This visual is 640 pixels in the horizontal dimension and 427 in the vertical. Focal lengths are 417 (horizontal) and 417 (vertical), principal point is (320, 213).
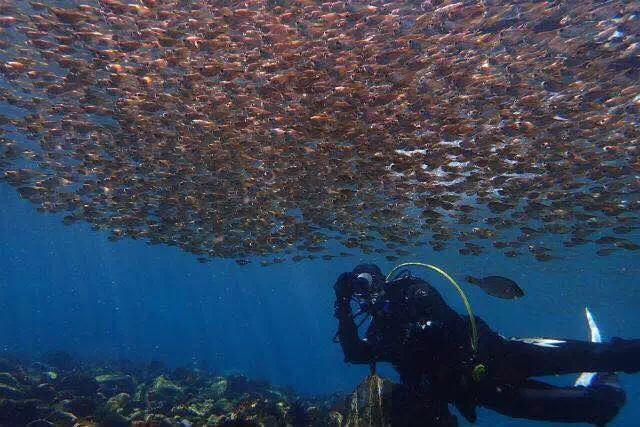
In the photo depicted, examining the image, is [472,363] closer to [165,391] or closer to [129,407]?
[129,407]

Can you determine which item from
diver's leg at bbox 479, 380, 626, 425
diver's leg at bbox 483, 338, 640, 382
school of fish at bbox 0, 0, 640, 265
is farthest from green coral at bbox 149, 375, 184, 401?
diver's leg at bbox 483, 338, 640, 382

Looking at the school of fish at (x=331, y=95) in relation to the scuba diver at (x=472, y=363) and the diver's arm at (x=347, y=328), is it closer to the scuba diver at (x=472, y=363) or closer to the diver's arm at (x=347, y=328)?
the diver's arm at (x=347, y=328)

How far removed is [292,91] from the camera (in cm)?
971

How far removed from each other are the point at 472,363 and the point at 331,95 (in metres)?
6.39

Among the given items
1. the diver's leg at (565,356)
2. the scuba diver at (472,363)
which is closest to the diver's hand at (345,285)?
the scuba diver at (472,363)

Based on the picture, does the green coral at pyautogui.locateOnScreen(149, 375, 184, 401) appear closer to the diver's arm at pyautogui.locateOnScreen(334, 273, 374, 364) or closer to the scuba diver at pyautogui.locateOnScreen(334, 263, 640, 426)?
the diver's arm at pyautogui.locateOnScreen(334, 273, 374, 364)

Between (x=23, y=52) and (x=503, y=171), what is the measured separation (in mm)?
13801

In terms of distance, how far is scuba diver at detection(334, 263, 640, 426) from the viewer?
5.57 metres

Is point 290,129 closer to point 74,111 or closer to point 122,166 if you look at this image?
point 74,111

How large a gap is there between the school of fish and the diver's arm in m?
4.11

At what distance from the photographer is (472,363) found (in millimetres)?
5398

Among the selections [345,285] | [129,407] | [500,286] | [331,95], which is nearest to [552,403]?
[500,286]

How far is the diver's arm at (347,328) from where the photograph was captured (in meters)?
6.61

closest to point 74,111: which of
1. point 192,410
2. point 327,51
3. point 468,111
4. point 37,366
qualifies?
Result: point 327,51
